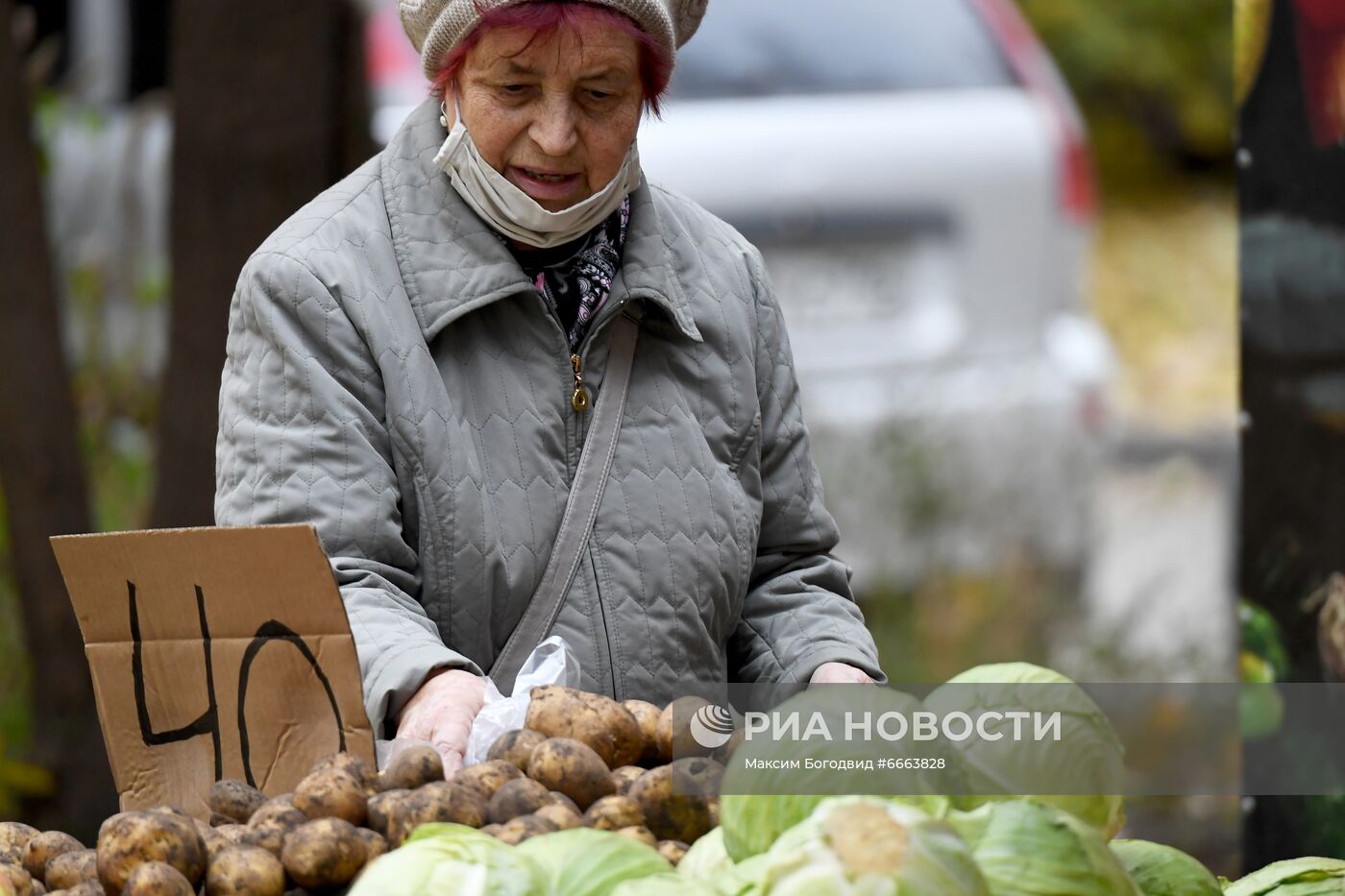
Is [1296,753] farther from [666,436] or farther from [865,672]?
[666,436]

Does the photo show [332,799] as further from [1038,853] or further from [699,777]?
[1038,853]

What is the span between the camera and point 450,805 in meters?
1.76

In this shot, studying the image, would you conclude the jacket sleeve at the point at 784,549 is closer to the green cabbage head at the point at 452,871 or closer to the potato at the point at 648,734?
the potato at the point at 648,734

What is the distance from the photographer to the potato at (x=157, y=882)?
165 centimetres

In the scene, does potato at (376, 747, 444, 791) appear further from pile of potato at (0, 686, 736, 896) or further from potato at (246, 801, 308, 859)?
potato at (246, 801, 308, 859)

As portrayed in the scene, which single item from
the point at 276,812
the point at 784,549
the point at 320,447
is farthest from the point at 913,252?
the point at 276,812

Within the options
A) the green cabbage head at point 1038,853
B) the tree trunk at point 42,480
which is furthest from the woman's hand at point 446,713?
the tree trunk at point 42,480

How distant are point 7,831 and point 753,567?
1139 mm

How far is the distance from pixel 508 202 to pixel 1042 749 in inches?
40.4

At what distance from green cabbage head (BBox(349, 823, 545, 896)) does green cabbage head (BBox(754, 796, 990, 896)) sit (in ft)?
0.76

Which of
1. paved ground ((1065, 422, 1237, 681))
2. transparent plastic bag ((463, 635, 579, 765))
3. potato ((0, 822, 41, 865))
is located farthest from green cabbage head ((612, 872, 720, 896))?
paved ground ((1065, 422, 1237, 681))

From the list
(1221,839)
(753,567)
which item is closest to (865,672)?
(753,567)

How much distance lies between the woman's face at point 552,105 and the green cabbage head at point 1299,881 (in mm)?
1220

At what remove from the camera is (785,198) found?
5.50 m
